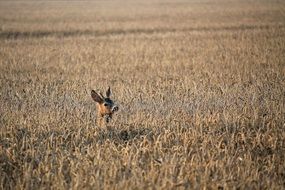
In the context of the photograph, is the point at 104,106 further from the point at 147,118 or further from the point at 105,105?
the point at 147,118

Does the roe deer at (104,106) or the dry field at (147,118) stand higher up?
the roe deer at (104,106)

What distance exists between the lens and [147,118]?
306 inches

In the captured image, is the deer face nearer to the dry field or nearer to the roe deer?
the roe deer

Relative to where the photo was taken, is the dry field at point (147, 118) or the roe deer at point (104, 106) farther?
the roe deer at point (104, 106)

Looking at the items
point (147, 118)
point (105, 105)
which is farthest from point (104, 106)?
point (147, 118)

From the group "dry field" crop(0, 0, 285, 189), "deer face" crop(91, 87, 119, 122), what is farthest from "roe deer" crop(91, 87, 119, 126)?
"dry field" crop(0, 0, 285, 189)

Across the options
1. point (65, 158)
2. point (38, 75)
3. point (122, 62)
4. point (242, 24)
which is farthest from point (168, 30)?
point (65, 158)

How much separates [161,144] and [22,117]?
2947 mm

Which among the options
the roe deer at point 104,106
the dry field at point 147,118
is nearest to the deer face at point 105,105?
the roe deer at point 104,106

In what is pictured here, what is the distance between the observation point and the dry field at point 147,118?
207 inches

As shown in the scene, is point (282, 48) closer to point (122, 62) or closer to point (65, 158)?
point (122, 62)

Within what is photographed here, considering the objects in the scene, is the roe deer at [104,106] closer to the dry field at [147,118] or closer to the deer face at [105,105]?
the deer face at [105,105]

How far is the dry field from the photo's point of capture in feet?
17.2

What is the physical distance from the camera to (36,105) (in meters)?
9.27
